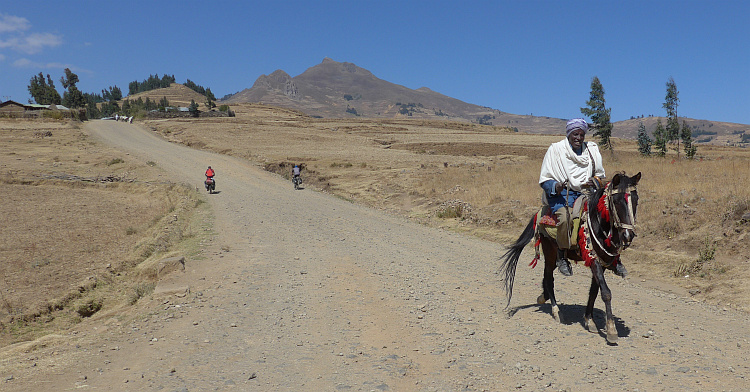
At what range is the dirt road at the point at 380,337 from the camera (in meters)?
5.42

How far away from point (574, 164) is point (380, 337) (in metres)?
3.64

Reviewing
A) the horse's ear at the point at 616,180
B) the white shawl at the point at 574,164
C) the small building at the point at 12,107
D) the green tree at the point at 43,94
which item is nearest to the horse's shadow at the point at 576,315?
the white shawl at the point at 574,164

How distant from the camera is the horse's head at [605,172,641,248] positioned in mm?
5699

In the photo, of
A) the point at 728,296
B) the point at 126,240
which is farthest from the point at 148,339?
the point at 126,240

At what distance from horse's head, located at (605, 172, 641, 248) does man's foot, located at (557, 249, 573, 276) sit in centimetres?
101

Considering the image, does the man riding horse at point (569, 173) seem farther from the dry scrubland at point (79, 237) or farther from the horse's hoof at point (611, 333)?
the dry scrubland at point (79, 237)

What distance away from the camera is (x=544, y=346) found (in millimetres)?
6238

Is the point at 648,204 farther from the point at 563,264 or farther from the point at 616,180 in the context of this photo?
the point at 616,180

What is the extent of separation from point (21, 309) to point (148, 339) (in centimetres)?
582

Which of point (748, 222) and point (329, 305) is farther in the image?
point (748, 222)

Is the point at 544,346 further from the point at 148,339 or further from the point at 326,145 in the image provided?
the point at 326,145

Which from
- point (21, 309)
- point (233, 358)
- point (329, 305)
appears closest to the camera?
A: point (233, 358)

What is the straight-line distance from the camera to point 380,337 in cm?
672

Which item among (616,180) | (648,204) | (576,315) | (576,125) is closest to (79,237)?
(576,315)
